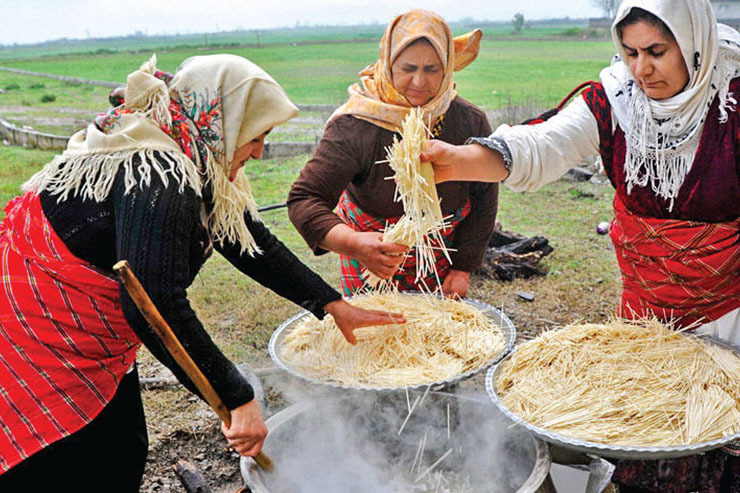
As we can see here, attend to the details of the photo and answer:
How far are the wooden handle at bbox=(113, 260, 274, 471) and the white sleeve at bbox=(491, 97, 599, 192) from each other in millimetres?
1372

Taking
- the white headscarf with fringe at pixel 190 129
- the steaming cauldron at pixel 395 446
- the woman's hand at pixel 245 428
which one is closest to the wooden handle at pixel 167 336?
the woman's hand at pixel 245 428

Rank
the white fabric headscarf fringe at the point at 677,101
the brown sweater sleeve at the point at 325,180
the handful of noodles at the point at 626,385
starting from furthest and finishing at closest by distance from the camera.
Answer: the brown sweater sleeve at the point at 325,180 → the white fabric headscarf fringe at the point at 677,101 → the handful of noodles at the point at 626,385

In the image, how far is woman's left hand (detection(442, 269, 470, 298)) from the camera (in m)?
3.08

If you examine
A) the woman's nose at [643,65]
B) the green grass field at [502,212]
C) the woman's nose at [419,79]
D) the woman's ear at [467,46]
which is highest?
the woman's ear at [467,46]

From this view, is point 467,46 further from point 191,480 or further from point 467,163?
point 191,480

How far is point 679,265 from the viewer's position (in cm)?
216

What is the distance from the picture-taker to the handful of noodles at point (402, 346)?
7.31 feet

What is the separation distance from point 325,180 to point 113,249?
1.25 metres

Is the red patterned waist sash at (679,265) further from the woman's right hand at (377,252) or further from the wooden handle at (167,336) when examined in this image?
the wooden handle at (167,336)

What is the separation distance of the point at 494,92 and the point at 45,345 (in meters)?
13.5

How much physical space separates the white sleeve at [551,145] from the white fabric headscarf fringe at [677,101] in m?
0.12

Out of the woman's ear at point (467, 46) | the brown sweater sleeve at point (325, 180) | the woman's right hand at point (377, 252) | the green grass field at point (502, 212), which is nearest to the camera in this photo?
the woman's right hand at point (377, 252)

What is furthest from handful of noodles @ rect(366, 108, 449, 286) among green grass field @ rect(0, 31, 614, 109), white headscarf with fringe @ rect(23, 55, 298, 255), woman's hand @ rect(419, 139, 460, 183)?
green grass field @ rect(0, 31, 614, 109)

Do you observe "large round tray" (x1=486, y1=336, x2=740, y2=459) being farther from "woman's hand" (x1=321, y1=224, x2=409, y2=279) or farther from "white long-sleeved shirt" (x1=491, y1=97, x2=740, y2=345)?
"woman's hand" (x1=321, y1=224, x2=409, y2=279)
